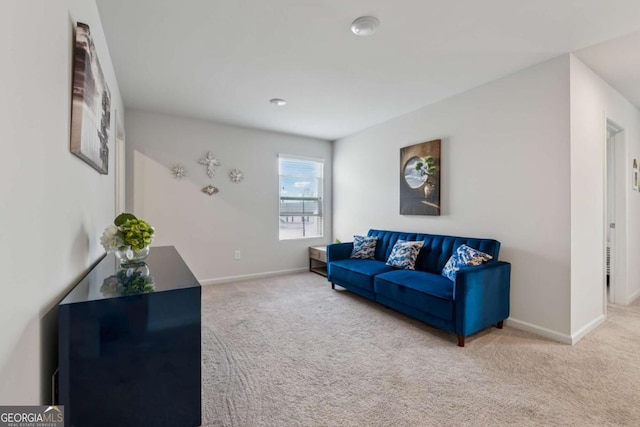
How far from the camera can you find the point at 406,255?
3367 millimetres

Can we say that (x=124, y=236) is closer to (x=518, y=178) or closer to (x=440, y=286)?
(x=440, y=286)

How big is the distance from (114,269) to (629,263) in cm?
519

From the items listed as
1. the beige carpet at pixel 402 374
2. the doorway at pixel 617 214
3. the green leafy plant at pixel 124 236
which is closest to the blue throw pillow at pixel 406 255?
the beige carpet at pixel 402 374

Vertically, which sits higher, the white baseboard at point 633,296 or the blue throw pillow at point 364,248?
the blue throw pillow at point 364,248

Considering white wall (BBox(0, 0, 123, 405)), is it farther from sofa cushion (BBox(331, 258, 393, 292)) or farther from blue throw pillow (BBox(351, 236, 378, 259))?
blue throw pillow (BBox(351, 236, 378, 259))

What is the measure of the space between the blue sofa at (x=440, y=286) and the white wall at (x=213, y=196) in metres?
1.54

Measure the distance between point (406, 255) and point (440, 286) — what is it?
0.78 m

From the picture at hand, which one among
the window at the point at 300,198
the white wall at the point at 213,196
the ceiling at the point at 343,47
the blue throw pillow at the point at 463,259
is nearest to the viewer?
the ceiling at the point at 343,47

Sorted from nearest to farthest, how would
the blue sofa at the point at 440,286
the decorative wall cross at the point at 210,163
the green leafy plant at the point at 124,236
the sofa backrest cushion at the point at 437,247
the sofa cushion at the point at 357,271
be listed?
the green leafy plant at the point at 124,236
the blue sofa at the point at 440,286
the sofa backrest cushion at the point at 437,247
the sofa cushion at the point at 357,271
the decorative wall cross at the point at 210,163

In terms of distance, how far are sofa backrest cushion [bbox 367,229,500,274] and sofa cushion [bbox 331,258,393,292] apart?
37cm

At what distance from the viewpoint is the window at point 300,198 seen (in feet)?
16.4

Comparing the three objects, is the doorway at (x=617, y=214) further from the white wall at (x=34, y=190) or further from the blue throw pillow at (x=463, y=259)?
the white wall at (x=34, y=190)

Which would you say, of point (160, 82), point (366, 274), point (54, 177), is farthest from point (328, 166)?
point (54, 177)

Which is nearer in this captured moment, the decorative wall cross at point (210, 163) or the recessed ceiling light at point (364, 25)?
the recessed ceiling light at point (364, 25)
